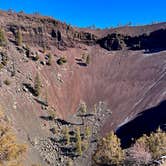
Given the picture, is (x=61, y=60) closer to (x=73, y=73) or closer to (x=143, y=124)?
(x=73, y=73)

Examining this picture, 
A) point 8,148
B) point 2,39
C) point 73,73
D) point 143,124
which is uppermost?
point 2,39

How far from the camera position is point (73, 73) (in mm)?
113938

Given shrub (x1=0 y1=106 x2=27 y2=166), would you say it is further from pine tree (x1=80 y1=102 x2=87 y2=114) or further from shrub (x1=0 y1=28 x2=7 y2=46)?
shrub (x1=0 y1=28 x2=7 y2=46)

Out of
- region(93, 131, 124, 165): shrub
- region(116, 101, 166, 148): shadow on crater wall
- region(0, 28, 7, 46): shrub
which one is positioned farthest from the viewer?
region(0, 28, 7, 46): shrub

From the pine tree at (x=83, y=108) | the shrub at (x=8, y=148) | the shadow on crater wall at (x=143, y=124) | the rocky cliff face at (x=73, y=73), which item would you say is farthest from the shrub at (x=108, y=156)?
the pine tree at (x=83, y=108)

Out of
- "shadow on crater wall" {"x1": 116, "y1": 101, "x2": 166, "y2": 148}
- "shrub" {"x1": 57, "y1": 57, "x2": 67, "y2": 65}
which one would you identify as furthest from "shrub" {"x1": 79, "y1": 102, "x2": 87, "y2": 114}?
"shrub" {"x1": 57, "y1": 57, "x2": 67, "y2": 65}

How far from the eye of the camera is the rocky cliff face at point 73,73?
84312mm

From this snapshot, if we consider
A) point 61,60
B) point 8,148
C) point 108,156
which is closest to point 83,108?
point 61,60

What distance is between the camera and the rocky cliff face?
3319 inches

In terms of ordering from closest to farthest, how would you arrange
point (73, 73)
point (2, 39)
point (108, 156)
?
point (108, 156) → point (2, 39) → point (73, 73)

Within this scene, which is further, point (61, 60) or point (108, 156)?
point (61, 60)

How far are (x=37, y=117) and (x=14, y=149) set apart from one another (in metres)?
67.9

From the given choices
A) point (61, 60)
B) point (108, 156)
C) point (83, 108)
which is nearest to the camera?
point (108, 156)

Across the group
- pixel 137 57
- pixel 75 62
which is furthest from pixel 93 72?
pixel 137 57
